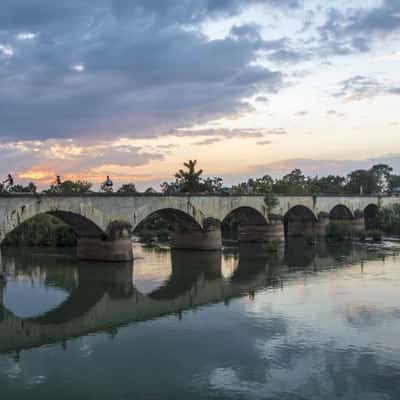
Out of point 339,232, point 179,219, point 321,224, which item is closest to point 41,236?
point 179,219

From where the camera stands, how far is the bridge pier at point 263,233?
5256 centimetres

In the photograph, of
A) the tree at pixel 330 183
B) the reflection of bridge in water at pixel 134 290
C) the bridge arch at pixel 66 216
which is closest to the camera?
the reflection of bridge in water at pixel 134 290

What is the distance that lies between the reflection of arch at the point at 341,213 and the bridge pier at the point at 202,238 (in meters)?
25.1

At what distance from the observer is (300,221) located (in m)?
62.6

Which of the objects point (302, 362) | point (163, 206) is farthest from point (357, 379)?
point (163, 206)

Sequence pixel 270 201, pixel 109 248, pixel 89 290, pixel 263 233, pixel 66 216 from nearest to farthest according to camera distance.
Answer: pixel 89 290, pixel 66 216, pixel 109 248, pixel 270 201, pixel 263 233

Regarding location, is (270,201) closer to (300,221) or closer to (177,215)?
(300,221)

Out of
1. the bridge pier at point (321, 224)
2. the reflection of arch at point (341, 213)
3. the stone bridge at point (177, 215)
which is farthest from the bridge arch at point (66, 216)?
the reflection of arch at point (341, 213)

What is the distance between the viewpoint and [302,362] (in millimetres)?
15281

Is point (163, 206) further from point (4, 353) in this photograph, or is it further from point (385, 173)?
point (385, 173)

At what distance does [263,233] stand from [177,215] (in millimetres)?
12998

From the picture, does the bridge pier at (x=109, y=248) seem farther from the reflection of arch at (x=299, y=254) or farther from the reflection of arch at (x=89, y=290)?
the reflection of arch at (x=299, y=254)

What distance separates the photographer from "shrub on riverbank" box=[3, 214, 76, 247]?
161 feet

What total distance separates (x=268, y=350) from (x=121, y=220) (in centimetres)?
2176
